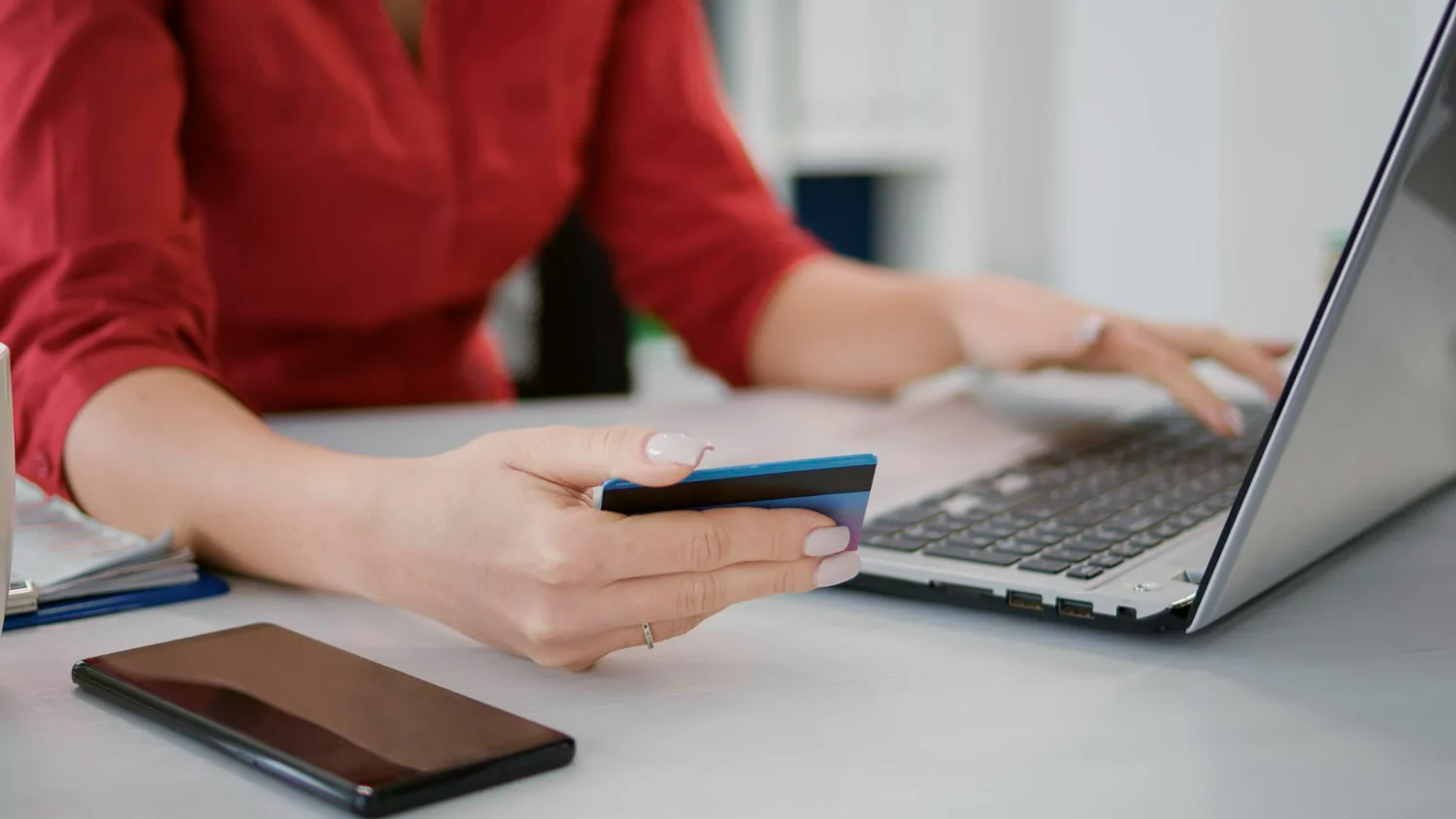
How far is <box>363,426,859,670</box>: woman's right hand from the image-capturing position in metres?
0.40

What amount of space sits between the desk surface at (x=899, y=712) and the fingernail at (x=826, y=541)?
1.7 inches

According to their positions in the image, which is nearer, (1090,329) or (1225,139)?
(1090,329)

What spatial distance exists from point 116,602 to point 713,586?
0.25m

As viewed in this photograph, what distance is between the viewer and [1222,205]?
229cm

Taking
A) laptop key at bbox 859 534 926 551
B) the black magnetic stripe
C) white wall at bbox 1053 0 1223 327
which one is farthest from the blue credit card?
white wall at bbox 1053 0 1223 327

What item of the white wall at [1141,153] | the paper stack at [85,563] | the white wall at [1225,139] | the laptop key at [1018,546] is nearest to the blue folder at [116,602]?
the paper stack at [85,563]

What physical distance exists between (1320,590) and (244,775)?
0.39m

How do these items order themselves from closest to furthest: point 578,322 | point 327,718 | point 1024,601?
point 327,718, point 1024,601, point 578,322

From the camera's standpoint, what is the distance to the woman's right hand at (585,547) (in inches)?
15.6

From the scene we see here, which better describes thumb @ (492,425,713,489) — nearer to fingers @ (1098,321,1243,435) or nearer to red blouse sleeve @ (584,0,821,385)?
fingers @ (1098,321,1243,435)

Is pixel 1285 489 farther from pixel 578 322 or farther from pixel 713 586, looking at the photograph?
pixel 578 322

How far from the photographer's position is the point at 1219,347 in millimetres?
791

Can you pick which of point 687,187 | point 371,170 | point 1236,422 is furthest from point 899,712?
point 687,187

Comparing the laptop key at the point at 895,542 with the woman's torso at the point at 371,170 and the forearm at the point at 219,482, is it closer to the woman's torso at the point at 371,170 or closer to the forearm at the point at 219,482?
the forearm at the point at 219,482
